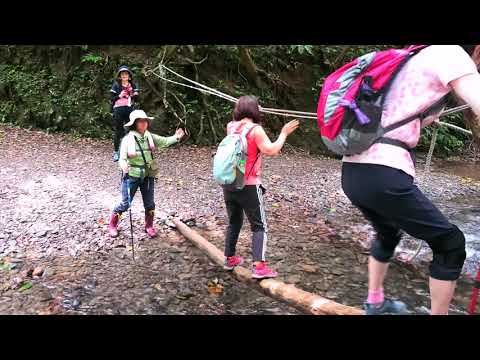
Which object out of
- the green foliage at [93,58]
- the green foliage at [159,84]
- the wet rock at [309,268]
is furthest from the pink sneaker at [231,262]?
the green foliage at [93,58]

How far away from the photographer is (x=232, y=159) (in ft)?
11.8

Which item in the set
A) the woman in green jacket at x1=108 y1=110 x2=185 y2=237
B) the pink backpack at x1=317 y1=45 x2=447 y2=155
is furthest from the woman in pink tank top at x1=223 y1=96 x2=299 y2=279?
the woman in green jacket at x1=108 y1=110 x2=185 y2=237

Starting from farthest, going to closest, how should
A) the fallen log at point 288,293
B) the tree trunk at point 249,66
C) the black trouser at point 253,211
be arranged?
1. the tree trunk at point 249,66
2. the black trouser at point 253,211
3. the fallen log at point 288,293

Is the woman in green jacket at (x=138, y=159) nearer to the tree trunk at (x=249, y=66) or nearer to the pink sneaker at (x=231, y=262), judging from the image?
the pink sneaker at (x=231, y=262)

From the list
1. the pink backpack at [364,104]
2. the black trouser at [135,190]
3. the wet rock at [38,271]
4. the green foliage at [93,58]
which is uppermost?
the green foliage at [93,58]

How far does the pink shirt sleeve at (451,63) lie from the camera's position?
6.87 ft

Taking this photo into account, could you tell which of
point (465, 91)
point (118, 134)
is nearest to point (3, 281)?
point (465, 91)

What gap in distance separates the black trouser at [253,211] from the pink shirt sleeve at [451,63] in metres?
1.98

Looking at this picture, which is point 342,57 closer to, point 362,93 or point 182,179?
point 182,179

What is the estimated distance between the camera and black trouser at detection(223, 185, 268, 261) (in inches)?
150

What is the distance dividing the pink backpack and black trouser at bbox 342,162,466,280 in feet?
0.58

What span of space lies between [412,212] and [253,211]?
1.76 metres

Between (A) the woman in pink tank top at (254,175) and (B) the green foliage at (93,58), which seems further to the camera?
(B) the green foliage at (93,58)

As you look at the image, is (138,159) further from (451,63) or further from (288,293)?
(451,63)
